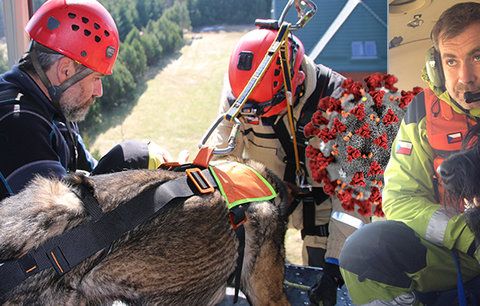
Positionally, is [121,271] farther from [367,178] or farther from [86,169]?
[86,169]

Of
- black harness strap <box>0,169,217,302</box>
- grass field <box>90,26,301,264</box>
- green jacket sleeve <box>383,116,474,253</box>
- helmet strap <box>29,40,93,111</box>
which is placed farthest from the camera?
grass field <box>90,26,301,264</box>

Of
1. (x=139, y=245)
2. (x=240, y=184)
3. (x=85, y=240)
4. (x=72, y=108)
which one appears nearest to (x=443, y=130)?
(x=240, y=184)

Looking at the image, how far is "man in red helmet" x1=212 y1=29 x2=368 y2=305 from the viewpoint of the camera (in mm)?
3783

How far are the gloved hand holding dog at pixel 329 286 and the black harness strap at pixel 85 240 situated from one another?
1.23 m

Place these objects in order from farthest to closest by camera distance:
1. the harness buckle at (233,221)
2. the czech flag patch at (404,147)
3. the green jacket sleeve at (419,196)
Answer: the harness buckle at (233,221)
the czech flag patch at (404,147)
the green jacket sleeve at (419,196)

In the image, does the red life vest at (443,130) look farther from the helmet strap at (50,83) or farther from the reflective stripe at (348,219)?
the helmet strap at (50,83)

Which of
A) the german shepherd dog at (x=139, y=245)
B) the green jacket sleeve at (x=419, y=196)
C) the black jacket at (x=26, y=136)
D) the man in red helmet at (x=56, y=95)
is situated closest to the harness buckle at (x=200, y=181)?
the german shepherd dog at (x=139, y=245)

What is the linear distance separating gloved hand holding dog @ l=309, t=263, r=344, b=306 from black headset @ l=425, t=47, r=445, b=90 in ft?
4.42

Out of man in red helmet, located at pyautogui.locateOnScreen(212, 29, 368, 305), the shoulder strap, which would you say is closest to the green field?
man in red helmet, located at pyautogui.locateOnScreen(212, 29, 368, 305)

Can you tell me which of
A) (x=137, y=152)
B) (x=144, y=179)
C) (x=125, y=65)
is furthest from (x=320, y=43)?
(x=125, y=65)

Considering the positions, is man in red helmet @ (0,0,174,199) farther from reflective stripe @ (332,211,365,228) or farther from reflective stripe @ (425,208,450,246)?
reflective stripe @ (425,208,450,246)

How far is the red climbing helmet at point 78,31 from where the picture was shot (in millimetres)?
3502

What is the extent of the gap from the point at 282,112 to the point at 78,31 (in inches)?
60.7

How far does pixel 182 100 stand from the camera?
11.2 m
